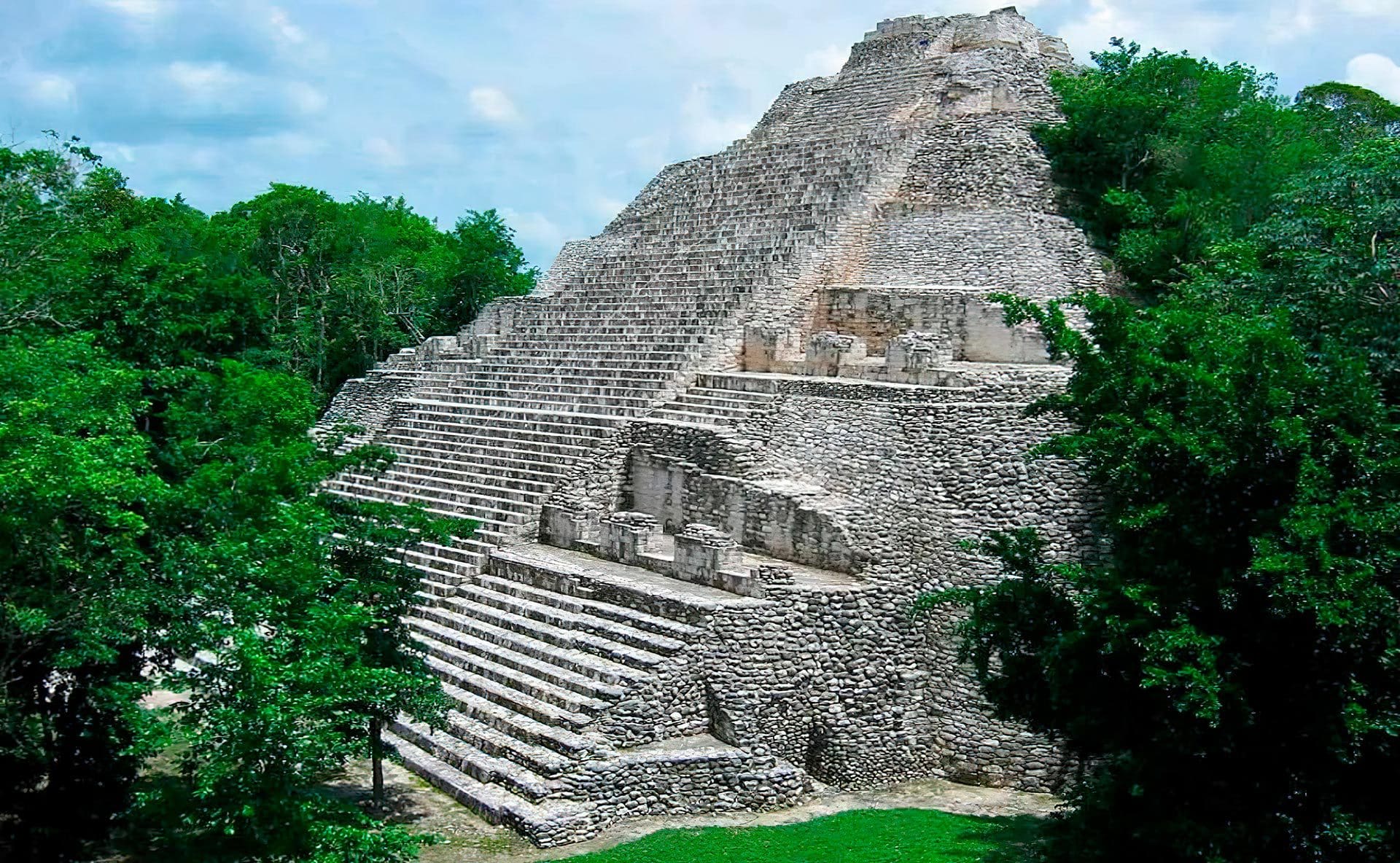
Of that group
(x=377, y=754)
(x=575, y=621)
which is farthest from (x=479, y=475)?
(x=377, y=754)

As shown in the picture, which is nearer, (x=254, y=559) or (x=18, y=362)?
(x=254, y=559)

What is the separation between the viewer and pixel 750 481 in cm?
1454

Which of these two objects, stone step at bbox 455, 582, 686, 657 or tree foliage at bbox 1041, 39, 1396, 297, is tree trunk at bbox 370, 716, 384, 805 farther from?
tree foliage at bbox 1041, 39, 1396, 297

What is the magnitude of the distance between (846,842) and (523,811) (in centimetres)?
285

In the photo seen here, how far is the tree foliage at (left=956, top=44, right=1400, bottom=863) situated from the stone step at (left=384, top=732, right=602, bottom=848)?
3.72 m

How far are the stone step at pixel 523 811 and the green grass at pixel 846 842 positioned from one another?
364mm

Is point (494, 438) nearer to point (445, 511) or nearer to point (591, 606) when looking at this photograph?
point (445, 511)

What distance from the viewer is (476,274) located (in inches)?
1192

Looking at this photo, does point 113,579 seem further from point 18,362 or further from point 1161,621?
point 1161,621

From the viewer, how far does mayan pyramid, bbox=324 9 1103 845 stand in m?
11.7

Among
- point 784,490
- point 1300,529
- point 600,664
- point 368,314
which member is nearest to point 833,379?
point 784,490

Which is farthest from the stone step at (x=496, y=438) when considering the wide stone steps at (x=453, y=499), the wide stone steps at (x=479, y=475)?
the wide stone steps at (x=453, y=499)

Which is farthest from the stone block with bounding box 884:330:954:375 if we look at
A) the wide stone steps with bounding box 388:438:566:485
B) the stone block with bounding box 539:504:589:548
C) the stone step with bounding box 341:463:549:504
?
the stone step with bounding box 341:463:549:504

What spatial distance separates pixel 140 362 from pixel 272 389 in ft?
21.2
